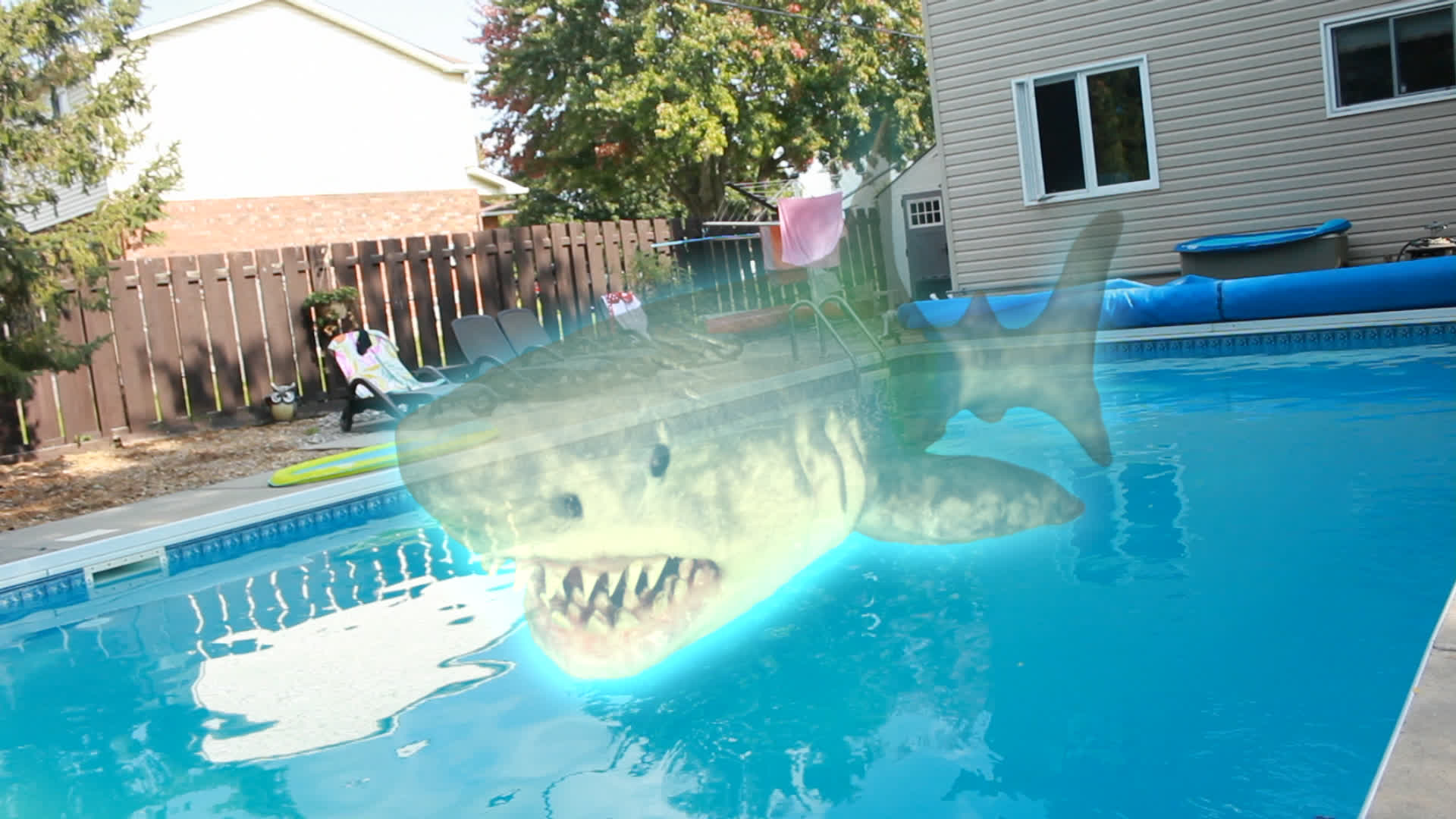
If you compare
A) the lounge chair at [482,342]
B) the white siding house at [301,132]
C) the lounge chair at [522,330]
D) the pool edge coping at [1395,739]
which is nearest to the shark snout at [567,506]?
the lounge chair at [482,342]

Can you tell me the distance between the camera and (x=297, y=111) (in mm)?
22656

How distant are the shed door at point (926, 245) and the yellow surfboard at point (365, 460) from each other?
1135cm

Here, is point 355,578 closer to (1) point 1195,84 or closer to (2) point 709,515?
(2) point 709,515

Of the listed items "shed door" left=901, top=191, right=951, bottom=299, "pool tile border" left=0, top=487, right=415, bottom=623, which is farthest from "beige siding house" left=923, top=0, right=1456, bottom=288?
"pool tile border" left=0, top=487, right=415, bottom=623

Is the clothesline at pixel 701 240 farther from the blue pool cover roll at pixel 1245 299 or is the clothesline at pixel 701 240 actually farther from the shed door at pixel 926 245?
the blue pool cover roll at pixel 1245 299

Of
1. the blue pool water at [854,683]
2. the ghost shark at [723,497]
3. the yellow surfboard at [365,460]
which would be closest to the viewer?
the blue pool water at [854,683]

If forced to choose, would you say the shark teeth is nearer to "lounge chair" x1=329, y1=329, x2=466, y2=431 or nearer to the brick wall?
"lounge chair" x1=329, y1=329, x2=466, y2=431

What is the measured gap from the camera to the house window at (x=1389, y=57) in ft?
33.0

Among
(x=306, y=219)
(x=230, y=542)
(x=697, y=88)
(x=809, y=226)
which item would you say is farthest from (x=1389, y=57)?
(x=306, y=219)

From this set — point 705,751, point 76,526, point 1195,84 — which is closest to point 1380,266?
point 1195,84

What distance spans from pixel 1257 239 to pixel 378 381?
26.6ft

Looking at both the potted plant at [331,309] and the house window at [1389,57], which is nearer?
the house window at [1389,57]

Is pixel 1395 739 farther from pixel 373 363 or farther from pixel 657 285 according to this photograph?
pixel 657 285

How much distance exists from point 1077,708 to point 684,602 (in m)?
1.87
